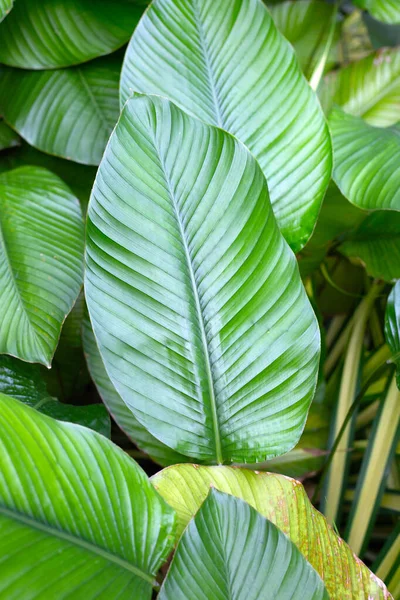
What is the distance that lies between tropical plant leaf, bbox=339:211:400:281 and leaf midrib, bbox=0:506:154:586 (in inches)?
21.7

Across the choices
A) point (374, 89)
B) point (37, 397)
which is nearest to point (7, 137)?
point (37, 397)

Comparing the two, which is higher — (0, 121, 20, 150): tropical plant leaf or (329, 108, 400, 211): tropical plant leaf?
(0, 121, 20, 150): tropical plant leaf

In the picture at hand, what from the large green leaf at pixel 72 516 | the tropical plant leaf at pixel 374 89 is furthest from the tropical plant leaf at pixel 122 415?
the tropical plant leaf at pixel 374 89

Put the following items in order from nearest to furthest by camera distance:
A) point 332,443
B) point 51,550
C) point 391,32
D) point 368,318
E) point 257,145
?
point 51,550
point 257,145
point 332,443
point 368,318
point 391,32

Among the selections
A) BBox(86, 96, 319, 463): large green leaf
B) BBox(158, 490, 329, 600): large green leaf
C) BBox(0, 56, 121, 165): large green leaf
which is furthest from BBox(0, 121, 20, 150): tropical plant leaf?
BBox(158, 490, 329, 600): large green leaf

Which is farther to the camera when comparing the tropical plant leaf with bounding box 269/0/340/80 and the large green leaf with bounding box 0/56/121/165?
the tropical plant leaf with bounding box 269/0/340/80

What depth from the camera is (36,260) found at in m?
0.70

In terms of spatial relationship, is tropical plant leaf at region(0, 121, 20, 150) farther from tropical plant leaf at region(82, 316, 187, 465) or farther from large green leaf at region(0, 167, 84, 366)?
tropical plant leaf at region(82, 316, 187, 465)

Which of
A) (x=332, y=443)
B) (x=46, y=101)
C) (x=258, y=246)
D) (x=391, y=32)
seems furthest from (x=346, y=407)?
(x=391, y=32)

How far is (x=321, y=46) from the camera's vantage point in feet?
3.97

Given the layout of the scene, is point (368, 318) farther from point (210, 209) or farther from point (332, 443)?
point (210, 209)

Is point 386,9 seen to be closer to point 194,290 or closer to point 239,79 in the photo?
point 239,79

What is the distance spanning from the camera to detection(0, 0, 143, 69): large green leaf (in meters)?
0.93

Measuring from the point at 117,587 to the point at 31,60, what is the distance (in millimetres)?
848
